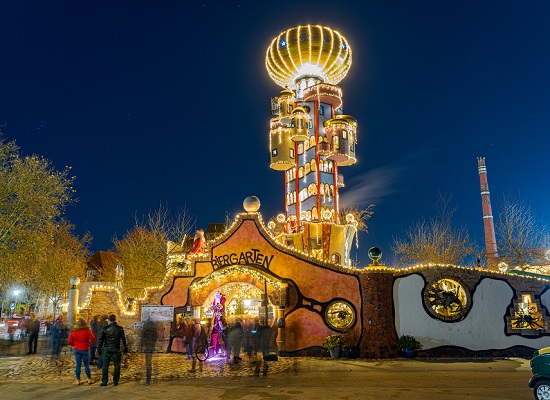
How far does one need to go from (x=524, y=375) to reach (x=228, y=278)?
10.1 metres

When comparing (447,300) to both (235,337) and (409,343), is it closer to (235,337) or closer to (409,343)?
(409,343)

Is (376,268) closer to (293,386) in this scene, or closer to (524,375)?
(524,375)

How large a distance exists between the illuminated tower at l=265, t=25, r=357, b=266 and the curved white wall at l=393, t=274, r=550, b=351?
18.3m

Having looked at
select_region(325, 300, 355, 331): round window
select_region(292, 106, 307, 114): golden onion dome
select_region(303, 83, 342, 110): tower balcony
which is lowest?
select_region(325, 300, 355, 331): round window

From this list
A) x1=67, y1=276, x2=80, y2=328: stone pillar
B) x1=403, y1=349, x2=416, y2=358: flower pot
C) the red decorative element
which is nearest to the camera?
x1=403, y1=349, x2=416, y2=358: flower pot

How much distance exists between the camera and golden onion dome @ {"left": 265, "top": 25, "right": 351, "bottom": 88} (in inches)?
1551

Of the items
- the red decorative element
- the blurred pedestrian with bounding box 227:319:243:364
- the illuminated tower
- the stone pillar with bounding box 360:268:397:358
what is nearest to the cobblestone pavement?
the blurred pedestrian with bounding box 227:319:243:364

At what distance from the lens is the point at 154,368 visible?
13.7 m

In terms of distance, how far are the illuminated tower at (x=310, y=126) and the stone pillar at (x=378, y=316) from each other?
18.5 m

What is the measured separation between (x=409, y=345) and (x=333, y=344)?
2598 mm

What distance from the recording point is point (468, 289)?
1669 centimetres

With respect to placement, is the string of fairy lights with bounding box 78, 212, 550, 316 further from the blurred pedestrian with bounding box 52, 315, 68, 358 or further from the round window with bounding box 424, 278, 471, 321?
the blurred pedestrian with bounding box 52, 315, 68, 358

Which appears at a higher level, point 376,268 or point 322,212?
point 322,212

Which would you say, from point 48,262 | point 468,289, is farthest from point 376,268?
point 48,262
